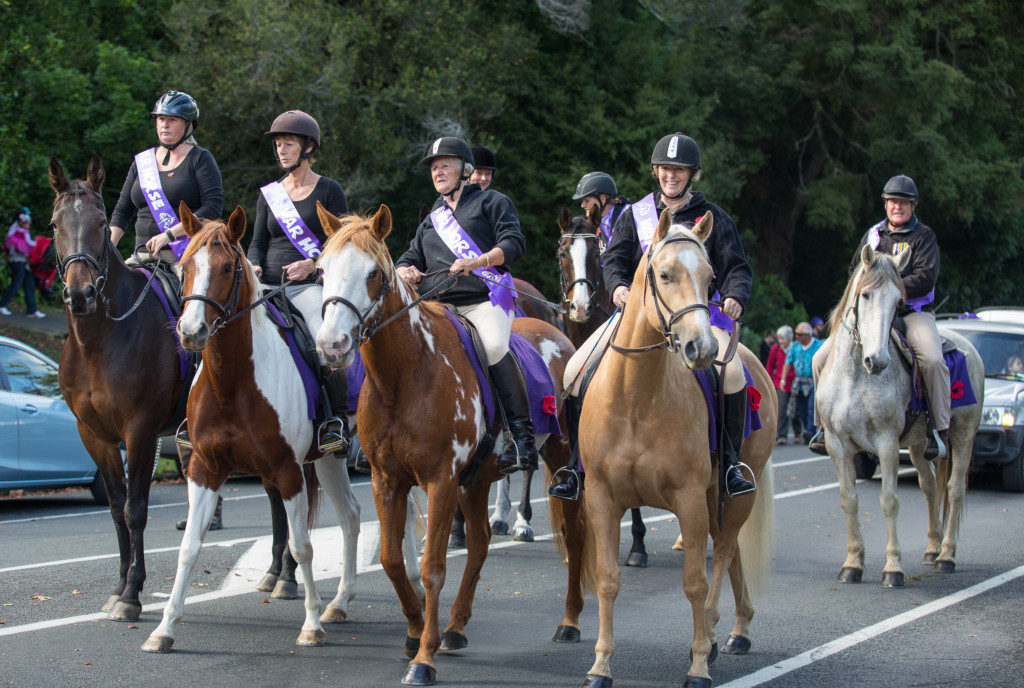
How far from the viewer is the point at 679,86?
2947 centimetres

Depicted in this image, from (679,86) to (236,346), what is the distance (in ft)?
80.7

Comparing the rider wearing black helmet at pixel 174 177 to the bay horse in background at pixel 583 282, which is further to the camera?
the bay horse in background at pixel 583 282

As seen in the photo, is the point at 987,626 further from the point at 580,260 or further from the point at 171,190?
the point at 171,190

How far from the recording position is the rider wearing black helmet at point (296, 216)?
7.74 metres

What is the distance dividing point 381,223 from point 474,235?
1.27 meters

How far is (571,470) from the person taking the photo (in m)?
6.46

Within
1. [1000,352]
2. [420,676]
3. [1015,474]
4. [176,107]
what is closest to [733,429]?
[420,676]

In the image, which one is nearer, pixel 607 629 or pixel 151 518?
pixel 607 629

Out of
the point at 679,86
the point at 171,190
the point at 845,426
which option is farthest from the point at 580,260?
the point at 679,86

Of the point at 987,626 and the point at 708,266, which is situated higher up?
the point at 708,266

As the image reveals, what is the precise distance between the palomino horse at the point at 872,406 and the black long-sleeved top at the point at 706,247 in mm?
2602

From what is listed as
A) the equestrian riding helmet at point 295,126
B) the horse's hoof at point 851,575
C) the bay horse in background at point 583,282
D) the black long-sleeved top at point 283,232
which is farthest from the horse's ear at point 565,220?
the horse's hoof at point 851,575

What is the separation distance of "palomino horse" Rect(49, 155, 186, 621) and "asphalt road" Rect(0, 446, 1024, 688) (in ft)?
2.49

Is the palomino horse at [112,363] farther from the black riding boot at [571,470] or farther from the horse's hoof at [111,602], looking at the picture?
the black riding boot at [571,470]
